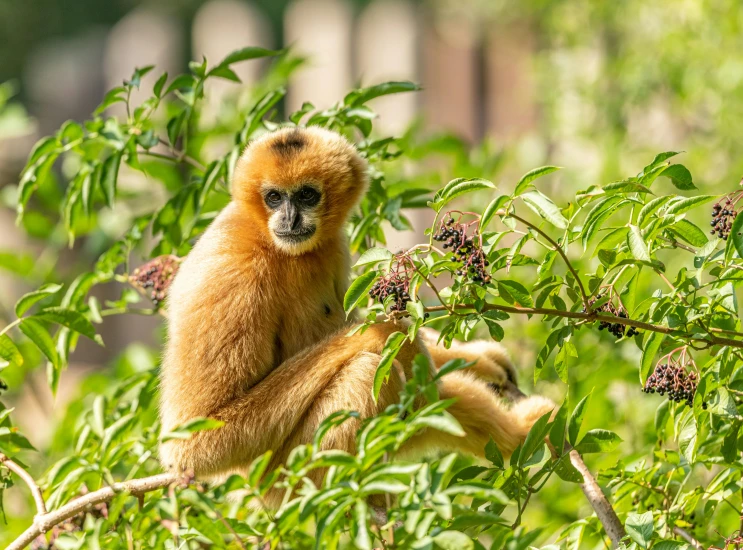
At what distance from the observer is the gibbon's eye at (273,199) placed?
157 inches

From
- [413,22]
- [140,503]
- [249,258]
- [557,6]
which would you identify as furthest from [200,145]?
[413,22]

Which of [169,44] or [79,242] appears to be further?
[169,44]

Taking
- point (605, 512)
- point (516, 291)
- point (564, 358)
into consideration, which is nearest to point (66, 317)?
point (516, 291)

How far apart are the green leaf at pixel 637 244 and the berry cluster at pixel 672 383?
1.35 feet

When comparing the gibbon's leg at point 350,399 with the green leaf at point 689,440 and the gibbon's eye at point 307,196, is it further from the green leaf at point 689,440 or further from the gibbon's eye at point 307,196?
the green leaf at point 689,440

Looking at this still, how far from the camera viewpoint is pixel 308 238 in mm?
3938

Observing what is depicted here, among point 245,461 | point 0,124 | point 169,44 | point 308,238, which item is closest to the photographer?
point 245,461

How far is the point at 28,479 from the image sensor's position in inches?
114

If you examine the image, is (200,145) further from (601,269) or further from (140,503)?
(601,269)

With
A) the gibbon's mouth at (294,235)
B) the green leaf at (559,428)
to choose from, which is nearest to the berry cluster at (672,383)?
the green leaf at (559,428)

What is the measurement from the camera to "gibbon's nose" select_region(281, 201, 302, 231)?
3848 mm

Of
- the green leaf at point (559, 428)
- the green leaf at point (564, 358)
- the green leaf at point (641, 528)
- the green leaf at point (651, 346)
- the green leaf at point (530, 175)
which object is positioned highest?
the green leaf at point (530, 175)

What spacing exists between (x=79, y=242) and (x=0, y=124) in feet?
19.8

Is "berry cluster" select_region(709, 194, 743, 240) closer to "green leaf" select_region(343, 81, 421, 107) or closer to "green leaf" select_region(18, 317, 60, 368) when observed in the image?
"green leaf" select_region(343, 81, 421, 107)
